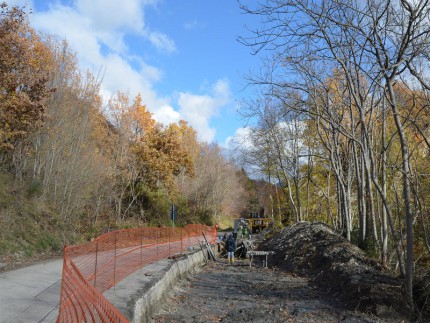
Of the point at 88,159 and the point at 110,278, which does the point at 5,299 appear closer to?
the point at 110,278

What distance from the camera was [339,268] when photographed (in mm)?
13703

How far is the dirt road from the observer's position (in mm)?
9531

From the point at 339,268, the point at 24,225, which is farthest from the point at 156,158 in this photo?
the point at 339,268

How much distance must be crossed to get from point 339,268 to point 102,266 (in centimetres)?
809

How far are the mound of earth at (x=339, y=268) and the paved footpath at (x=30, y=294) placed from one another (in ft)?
23.1

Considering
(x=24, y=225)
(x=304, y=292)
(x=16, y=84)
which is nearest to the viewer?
(x=304, y=292)

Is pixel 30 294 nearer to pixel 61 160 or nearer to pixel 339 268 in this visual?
pixel 339 268

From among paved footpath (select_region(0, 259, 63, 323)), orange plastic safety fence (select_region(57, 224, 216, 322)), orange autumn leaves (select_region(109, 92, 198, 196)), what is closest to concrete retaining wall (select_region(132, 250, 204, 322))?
orange plastic safety fence (select_region(57, 224, 216, 322))

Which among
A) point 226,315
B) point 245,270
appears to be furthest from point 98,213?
point 226,315

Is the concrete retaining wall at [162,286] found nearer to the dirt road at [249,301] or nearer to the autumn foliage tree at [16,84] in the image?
the dirt road at [249,301]

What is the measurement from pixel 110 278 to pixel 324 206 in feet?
101

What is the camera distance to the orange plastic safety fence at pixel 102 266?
5004 mm

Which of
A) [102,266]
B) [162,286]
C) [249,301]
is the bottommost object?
[249,301]

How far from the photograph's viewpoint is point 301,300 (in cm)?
1159
